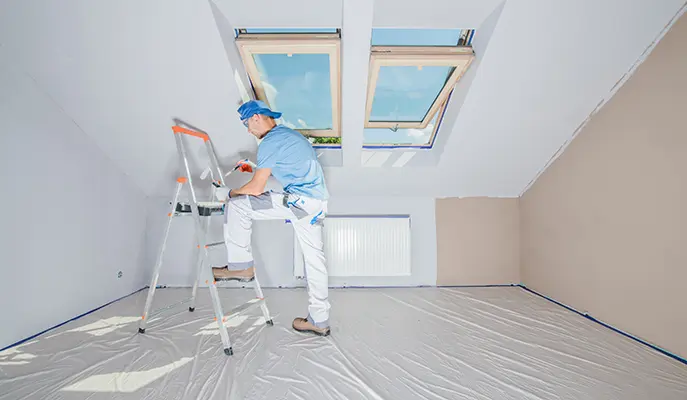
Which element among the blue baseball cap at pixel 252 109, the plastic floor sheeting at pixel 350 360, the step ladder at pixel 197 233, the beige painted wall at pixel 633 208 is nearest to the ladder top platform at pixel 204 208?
the step ladder at pixel 197 233

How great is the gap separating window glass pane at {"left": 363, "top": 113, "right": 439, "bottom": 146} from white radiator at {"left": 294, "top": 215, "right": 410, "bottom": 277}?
73 centimetres

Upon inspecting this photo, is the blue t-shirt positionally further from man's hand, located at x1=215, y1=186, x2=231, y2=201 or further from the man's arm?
man's hand, located at x1=215, y1=186, x2=231, y2=201

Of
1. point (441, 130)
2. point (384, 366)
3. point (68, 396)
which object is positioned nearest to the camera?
point (68, 396)

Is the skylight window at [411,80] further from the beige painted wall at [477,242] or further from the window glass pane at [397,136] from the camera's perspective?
the beige painted wall at [477,242]

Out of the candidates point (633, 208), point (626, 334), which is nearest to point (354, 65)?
point (633, 208)

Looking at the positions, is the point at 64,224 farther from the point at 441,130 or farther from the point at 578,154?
the point at 578,154

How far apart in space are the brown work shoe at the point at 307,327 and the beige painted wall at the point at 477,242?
1532 millimetres

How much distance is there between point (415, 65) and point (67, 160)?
244 cm

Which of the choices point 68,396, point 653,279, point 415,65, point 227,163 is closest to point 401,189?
point 415,65

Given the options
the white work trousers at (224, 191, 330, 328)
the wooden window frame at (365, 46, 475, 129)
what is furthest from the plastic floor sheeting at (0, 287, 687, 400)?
the wooden window frame at (365, 46, 475, 129)

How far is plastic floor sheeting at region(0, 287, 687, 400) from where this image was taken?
1358 mm

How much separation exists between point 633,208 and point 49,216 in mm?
3644

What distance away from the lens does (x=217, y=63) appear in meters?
1.86

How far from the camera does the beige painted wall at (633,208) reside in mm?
1655
